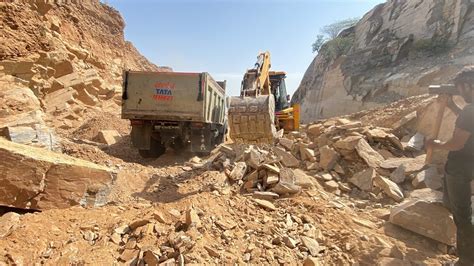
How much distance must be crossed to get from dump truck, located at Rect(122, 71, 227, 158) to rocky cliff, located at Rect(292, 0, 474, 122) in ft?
47.6

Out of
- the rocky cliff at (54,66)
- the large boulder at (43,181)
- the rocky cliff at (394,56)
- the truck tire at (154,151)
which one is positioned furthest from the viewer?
the rocky cliff at (394,56)

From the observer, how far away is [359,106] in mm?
21844

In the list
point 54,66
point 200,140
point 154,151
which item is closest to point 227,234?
point 200,140

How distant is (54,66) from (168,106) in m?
7.40

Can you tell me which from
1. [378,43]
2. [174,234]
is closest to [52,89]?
[174,234]

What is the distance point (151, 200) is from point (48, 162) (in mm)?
1525

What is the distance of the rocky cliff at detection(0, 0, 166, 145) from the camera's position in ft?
22.6

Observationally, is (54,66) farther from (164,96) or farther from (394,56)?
(394,56)

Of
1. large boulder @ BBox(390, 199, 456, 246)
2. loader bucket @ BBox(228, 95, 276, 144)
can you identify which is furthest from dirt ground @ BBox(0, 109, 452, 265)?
loader bucket @ BBox(228, 95, 276, 144)

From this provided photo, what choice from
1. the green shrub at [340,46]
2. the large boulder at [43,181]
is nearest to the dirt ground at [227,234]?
the large boulder at [43,181]

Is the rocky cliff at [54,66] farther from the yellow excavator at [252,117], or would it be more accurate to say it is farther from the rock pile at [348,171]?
the rock pile at [348,171]

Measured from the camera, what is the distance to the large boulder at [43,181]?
3.52 metres

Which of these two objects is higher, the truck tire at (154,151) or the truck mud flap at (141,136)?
the truck mud flap at (141,136)

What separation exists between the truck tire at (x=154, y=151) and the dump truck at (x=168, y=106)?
243 mm
